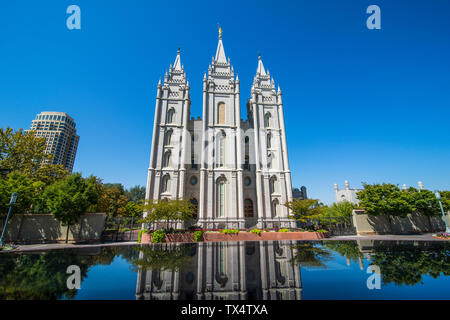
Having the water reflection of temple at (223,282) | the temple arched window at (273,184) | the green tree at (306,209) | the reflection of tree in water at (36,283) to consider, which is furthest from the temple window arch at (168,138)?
the water reflection of temple at (223,282)

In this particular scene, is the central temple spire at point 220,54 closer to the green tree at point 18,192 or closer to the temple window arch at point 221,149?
the temple window arch at point 221,149

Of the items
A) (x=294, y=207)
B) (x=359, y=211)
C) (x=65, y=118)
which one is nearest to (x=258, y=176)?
(x=294, y=207)

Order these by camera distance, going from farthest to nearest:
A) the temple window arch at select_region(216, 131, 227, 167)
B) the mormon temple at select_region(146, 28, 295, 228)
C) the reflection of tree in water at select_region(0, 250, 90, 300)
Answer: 1. the temple window arch at select_region(216, 131, 227, 167)
2. the mormon temple at select_region(146, 28, 295, 228)
3. the reflection of tree in water at select_region(0, 250, 90, 300)

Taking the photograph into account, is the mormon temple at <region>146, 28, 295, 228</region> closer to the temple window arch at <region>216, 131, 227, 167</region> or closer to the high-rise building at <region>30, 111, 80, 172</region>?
the temple window arch at <region>216, 131, 227, 167</region>

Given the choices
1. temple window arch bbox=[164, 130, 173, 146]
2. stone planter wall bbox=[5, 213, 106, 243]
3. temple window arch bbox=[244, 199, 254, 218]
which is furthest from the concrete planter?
temple window arch bbox=[164, 130, 173, 146]

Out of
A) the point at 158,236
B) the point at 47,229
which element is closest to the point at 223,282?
the point at 158,236

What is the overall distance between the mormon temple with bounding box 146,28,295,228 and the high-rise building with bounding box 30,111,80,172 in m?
61.0

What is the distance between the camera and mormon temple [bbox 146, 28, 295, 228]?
90.7 ft

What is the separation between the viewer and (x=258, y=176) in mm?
29547

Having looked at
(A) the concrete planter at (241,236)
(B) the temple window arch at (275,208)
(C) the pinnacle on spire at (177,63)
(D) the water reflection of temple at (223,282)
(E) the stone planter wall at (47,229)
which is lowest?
(D) the water reflection of temple at (223,282)

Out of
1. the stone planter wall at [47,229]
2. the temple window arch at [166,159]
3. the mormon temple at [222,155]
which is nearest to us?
the stone planter wall at [47,229]

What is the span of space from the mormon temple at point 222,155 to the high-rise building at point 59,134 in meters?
61.0

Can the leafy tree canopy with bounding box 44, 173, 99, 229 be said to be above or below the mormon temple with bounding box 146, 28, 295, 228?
below

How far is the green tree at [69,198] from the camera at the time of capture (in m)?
17.1
